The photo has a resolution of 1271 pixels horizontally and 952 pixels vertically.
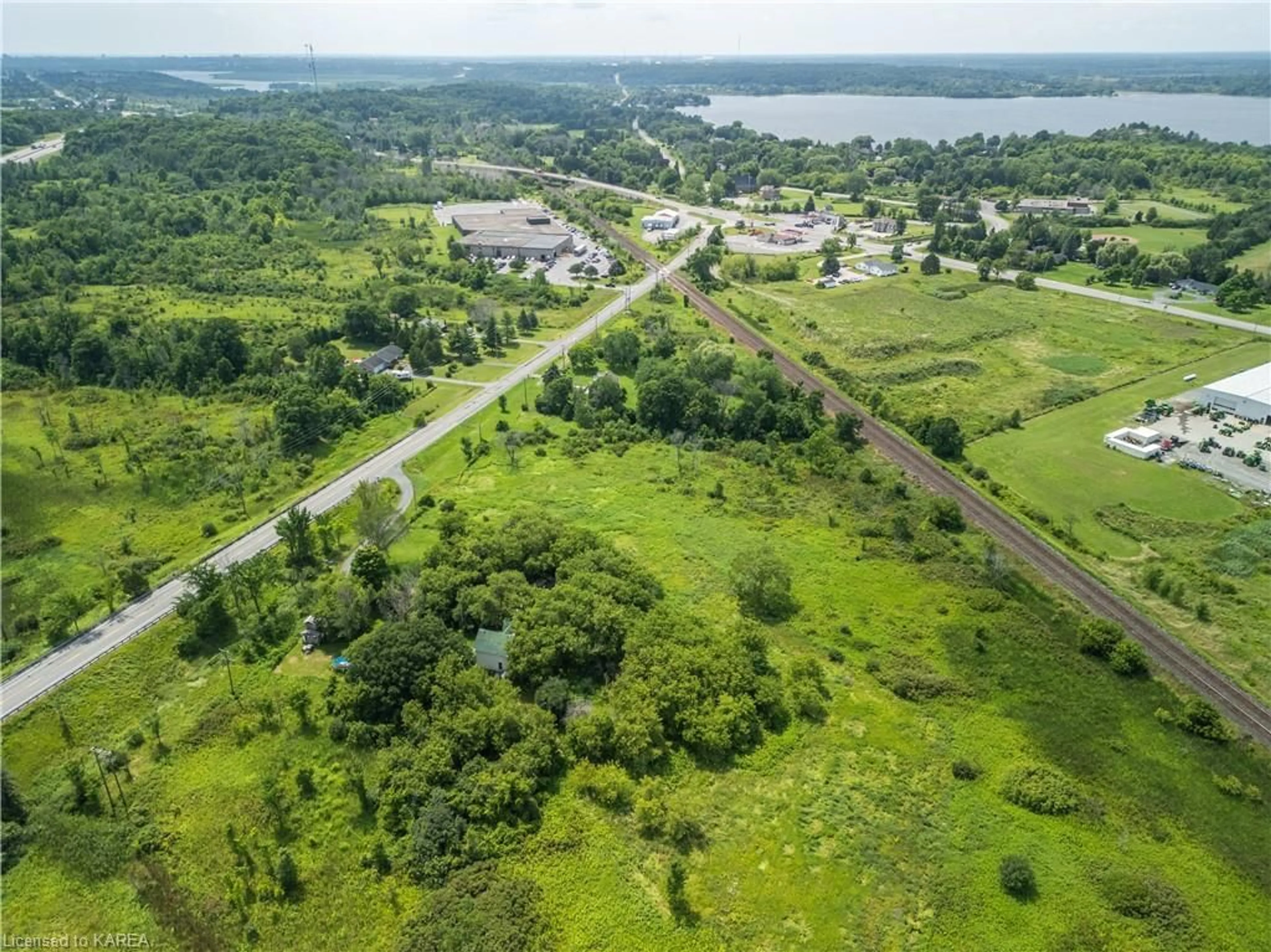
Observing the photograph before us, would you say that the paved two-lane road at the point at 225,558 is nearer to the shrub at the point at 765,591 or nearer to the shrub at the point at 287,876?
the shrub at the point at 287,876

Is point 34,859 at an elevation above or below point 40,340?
below

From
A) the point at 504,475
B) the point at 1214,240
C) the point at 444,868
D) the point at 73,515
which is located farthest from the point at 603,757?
the point at 1214,240

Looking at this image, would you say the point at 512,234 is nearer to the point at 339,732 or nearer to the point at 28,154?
the point at 339,732

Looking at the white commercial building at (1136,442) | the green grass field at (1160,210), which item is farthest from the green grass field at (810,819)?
the green grass field at (1160,210)

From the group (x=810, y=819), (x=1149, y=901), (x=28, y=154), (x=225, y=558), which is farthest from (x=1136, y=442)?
(x=28, y=154)

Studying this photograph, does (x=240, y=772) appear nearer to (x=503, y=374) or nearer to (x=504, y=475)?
(x=504, y=475)
